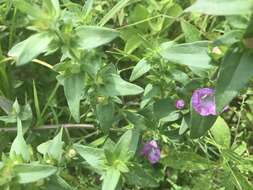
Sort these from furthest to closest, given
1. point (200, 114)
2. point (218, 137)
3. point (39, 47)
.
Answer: point (218, 137) → point (200, 114) → point (39, 47)

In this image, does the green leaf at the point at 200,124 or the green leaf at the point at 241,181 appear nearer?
the green leaf at the point at 200,124

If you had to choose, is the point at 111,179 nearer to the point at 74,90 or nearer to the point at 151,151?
the point at 74,90

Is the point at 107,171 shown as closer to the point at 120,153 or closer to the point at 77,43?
the point at 120,153

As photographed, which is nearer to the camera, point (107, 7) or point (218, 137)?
point (218, 137)

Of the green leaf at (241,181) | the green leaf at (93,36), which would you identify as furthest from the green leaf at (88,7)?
the green leaf at (241,181)

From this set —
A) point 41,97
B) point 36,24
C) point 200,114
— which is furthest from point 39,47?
point 41,97

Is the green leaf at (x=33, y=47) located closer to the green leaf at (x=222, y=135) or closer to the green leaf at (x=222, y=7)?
the green leaf at (x=222, y=7)

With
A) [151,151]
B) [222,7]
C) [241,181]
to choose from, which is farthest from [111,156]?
[222,7]
